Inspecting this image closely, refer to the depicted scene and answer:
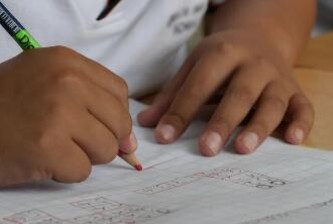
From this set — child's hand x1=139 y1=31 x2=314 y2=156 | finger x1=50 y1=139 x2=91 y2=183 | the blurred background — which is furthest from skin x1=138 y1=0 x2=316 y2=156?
the blurred background

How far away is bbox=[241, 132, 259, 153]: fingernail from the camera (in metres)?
0.51

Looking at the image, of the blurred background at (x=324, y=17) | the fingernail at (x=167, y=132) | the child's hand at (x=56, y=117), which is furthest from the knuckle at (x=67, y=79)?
the blurred background at (x=324, y=17)

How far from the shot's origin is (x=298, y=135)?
54 cm

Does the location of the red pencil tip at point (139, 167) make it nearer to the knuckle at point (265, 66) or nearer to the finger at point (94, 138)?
the finger at point (94, 138)

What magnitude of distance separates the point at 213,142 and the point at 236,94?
0.07 m

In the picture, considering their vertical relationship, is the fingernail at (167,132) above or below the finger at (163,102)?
above

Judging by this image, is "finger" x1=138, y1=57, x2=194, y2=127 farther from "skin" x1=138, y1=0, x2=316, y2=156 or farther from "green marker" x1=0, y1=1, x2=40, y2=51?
"green marker" x1=0, y1=1, x2=40, y2=51

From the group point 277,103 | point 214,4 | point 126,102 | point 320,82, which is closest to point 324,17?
point 214,4

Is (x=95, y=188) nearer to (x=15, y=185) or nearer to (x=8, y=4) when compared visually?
(x=15, y=185)

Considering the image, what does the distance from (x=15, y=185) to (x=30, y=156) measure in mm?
31

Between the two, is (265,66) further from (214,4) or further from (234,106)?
(214,4)

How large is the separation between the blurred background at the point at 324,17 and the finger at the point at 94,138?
712mm

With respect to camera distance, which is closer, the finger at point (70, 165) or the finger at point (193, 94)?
the finger at point (70, 165)

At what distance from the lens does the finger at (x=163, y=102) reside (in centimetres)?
58
